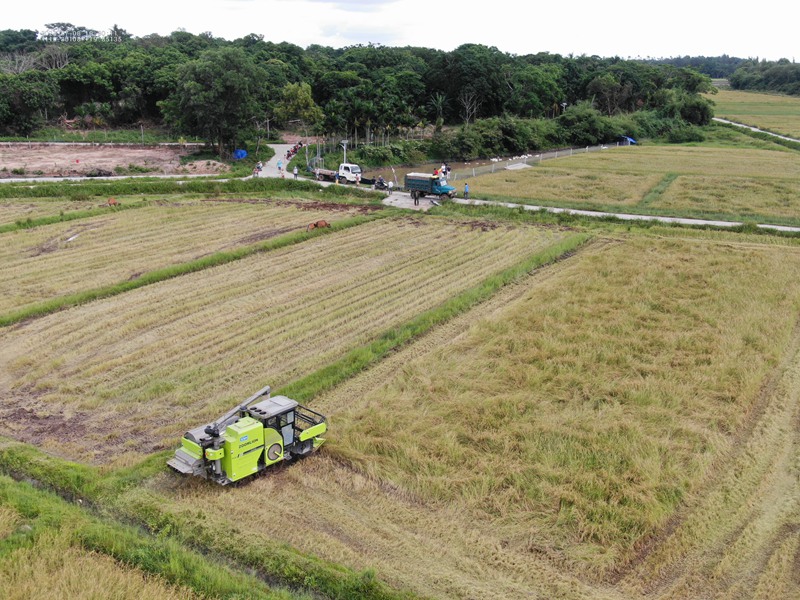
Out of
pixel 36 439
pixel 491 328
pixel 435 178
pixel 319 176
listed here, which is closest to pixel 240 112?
pixel 319 176

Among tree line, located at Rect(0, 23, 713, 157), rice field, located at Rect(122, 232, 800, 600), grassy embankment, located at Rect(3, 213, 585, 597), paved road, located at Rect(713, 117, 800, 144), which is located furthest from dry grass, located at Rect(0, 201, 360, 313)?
paved road, located at Rect(713, 117, 800, 144)

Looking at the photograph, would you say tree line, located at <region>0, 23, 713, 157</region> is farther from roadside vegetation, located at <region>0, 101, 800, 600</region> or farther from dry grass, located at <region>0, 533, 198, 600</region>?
dry grass, located at <region>0, 533, 198, 600</region>

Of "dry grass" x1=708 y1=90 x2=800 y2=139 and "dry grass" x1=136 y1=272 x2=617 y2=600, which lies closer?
"dry grass" x1=136 y1=272 x2=617 y2=600

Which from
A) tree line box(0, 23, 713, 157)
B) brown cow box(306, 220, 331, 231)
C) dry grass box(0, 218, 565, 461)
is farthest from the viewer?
tree line box(0, 23, 713, 157)

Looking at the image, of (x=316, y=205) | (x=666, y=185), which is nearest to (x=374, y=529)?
(x=316, y=205)

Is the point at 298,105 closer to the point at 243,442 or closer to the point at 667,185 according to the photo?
the point at 667,185
